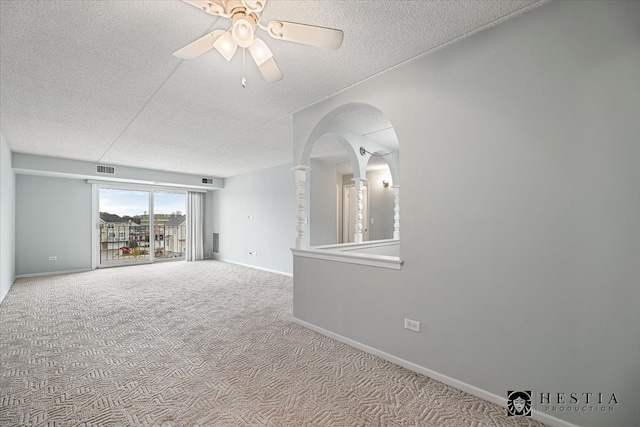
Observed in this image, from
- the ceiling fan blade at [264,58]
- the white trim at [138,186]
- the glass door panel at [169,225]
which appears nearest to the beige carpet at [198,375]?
the ceiling fan blade at [264,58]

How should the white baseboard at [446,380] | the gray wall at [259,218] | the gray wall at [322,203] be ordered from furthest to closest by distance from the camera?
1. the gray wall at [259,218]
2. the gray wall at [322,203]
3. the white baseboard at [446,380]

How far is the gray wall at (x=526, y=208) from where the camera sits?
1.53m

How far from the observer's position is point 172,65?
95.0 inches

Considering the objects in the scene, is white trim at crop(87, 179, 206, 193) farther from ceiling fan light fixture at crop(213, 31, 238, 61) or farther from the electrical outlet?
the electrical outlet

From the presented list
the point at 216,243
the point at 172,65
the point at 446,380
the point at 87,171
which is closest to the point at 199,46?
the point at 172,65

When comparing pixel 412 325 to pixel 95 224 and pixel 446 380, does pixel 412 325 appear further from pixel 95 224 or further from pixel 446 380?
pixel 95 224

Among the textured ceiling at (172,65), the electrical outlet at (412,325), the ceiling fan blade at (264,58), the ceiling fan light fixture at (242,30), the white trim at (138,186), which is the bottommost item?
the electrical outlet at (412,325)

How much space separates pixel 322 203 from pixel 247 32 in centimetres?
461

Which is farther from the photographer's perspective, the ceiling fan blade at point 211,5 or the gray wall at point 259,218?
the gray wall at point 259,218

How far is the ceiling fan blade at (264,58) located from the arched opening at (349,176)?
1214 mm

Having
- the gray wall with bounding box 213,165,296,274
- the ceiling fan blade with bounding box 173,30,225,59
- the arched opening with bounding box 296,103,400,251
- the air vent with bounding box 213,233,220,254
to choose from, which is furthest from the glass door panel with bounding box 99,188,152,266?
the ceiling fan blade with bounding box 173,30,225,59

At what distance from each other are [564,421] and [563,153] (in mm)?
1601

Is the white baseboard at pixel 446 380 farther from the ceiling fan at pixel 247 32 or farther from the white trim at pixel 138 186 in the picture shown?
the white trim at pixel 138 186

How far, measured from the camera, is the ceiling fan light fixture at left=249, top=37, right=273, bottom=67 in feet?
5.37
